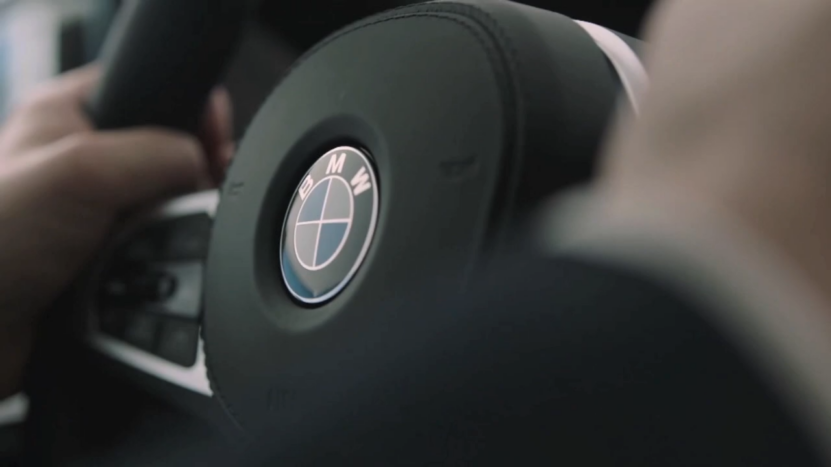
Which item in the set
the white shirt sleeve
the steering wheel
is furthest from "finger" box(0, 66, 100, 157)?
the white shirt sleeve

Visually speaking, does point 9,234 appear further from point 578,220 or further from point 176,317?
point 578,220

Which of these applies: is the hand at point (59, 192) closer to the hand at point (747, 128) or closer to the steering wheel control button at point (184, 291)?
the steering wheel control button at point (184, 291)

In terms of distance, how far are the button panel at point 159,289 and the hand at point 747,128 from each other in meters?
0.39

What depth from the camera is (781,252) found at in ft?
0.57

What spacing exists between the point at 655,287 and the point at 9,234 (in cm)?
60

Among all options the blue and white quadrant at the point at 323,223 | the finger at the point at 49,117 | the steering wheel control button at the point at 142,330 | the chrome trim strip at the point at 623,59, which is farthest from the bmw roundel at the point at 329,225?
the finger at the point at 49,117

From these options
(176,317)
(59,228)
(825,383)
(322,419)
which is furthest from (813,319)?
(59,228)

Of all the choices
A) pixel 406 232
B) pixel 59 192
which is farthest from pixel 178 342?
pixel 406 232

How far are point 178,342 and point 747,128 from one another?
1.47 ft

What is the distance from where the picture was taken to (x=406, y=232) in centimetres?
31

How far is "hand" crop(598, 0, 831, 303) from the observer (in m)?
0.18

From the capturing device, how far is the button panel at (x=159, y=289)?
55 centimetres

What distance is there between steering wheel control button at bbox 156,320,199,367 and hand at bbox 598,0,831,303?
382 mm

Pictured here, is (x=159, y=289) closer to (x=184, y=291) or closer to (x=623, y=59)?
(x=184, y=291)
